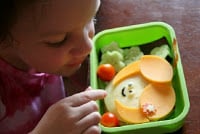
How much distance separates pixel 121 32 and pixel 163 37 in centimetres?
7

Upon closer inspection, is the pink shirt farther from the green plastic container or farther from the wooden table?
the wooden table

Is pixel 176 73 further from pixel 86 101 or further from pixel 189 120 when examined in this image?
pixel 86 101

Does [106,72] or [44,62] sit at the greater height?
[44,62]

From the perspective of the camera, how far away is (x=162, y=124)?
2.07 ft

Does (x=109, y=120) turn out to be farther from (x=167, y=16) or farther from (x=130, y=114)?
(x=167, y=16)

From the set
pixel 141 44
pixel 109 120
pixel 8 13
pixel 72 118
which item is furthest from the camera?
pixel 141 44

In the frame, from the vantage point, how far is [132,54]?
2.44 ft

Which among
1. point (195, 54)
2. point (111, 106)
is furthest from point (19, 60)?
point (195, 54)

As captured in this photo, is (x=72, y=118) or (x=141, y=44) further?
(x=141, y=44)

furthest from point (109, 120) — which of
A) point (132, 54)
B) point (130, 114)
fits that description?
point (132, 54)

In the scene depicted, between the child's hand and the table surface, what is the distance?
0.75 ft

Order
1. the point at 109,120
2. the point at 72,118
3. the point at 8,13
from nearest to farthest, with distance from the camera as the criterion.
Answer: the point at 8,13
the point at 72,118
the point at 109,120

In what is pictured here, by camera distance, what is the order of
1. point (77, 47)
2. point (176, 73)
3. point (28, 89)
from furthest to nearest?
point (176, 73) → point (28, 89) → point (77, 47)

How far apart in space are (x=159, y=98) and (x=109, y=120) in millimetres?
84
